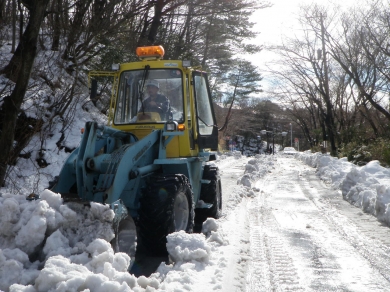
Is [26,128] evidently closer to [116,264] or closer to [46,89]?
[46,89]

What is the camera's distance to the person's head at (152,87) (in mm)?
6359

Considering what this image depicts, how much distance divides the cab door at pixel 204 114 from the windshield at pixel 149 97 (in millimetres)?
369

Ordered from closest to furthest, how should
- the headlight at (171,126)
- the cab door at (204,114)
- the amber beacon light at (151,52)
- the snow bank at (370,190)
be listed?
the headlight at (171,126)
the amber beacon light at (151,52)
the cab door at (204,114)
the snow bank at (370,190)

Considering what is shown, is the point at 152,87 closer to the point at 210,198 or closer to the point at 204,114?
the point at 204,114

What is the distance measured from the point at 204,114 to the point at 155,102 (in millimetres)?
1088

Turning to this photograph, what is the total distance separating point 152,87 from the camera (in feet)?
20.9

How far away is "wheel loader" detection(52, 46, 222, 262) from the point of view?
4.95 m

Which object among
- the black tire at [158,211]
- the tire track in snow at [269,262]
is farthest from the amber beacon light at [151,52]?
the tire track in snow at [269,262]

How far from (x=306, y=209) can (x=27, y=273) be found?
680 cm

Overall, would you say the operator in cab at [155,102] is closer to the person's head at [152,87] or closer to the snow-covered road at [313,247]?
the person's head at [152,87]

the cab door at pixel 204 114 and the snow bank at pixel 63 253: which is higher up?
the cab door at pixel 204 114

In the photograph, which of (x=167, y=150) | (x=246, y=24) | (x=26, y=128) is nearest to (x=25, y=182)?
(x=26, y=128)

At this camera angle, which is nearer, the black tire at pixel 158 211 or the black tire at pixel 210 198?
the black tire at pixel 158 211

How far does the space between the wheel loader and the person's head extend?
0.05ft
